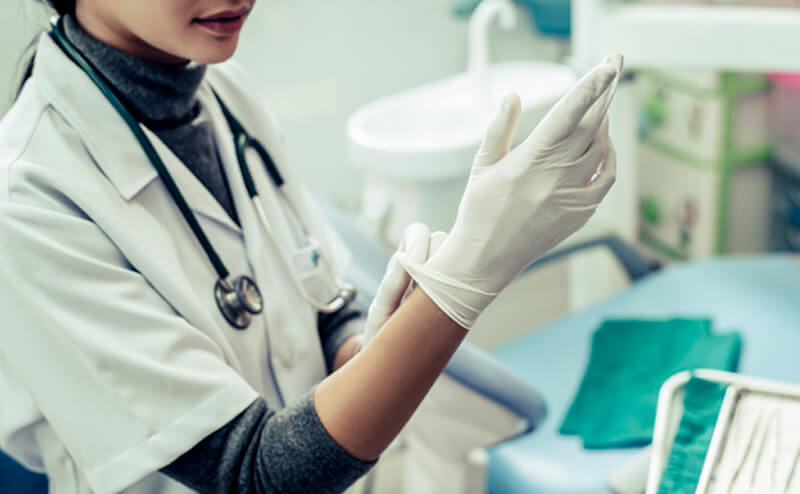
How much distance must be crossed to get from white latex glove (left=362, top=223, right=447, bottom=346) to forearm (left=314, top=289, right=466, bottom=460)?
27 millimetres

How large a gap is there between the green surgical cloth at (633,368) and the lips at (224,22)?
0.77 metres

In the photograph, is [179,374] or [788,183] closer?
[179,374]

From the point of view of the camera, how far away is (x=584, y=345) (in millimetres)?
1562

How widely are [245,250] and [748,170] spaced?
1578 mm

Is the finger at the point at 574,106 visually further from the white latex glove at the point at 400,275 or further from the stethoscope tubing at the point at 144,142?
the stethoscope tubing at the point at 144,142

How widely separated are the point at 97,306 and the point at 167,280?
0.08 meters

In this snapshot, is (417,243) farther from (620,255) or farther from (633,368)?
(620,255)

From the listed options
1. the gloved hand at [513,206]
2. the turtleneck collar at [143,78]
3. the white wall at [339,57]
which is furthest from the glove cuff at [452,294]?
the white wall at [339,57]

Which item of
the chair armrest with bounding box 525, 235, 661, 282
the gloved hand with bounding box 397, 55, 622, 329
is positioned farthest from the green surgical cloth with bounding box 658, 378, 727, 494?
the chair armrest with bounding box 525, 235, 661, 282

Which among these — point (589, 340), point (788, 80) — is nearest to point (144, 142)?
point (589, 340)

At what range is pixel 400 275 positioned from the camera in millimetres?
770

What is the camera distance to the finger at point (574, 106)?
0.66 m

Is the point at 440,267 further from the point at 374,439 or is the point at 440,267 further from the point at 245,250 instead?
the point at 245,250

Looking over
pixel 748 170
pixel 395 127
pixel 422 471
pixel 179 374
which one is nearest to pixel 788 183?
pixel 748 170
